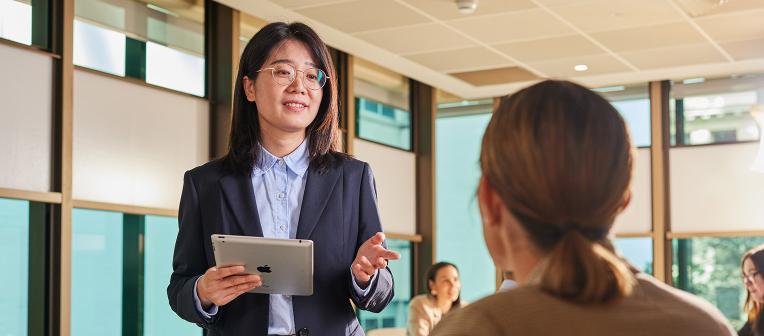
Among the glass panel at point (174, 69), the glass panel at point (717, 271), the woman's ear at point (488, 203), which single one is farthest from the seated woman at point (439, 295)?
the woman's ear at point (488, 203)

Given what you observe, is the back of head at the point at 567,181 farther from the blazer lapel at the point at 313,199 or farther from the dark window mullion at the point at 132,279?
the dark window mullion at the point at 132,279

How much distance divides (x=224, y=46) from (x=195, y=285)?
5543 mm

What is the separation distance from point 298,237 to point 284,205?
0.25 feet

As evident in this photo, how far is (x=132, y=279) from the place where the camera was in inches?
256

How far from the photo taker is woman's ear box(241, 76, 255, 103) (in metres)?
2.21

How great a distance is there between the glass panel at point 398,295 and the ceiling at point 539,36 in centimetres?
168

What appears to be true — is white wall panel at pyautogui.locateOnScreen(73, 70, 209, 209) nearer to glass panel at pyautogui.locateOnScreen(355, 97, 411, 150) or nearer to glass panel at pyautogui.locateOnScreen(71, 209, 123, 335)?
glass panel at pyautogui.locateOnScreen(71, 209, 123, 335)

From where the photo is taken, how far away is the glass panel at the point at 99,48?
6.26 metres

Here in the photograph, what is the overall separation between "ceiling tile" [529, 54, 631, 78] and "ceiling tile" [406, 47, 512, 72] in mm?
383

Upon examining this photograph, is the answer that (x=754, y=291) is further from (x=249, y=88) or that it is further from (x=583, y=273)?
(x=583, y=273)

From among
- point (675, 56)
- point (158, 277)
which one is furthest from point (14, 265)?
point (675, 56)

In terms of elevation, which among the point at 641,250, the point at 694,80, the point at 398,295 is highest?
the point at 694,80

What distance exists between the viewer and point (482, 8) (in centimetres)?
725

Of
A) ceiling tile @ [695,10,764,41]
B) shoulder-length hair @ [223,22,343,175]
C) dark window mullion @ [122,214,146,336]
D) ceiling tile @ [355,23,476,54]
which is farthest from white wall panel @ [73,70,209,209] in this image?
shoulder-length hair @ [223,22,343,175]
